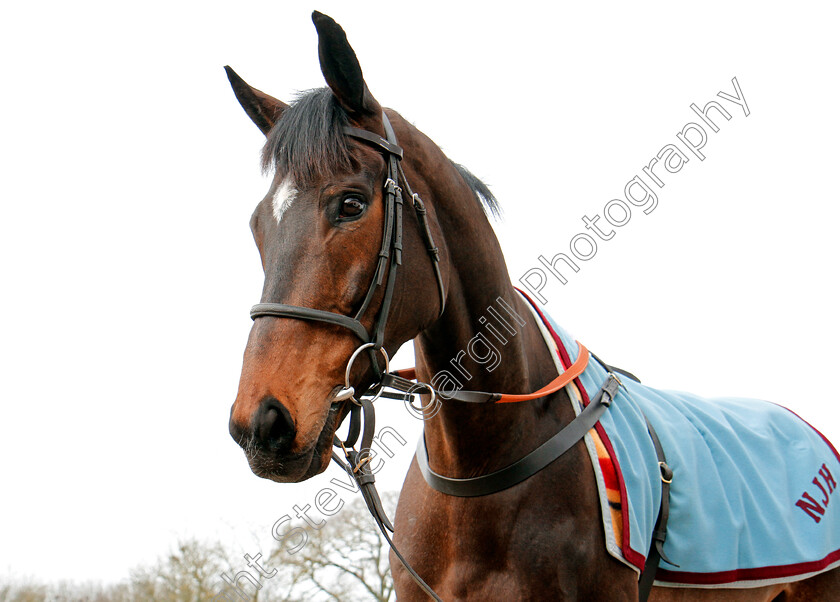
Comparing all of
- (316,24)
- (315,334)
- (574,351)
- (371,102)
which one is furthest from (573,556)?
(316,24)

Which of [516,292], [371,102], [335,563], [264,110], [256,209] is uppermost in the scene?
[264,110]

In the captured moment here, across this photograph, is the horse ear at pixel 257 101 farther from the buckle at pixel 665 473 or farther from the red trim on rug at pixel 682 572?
the buckle at pixel 665 473

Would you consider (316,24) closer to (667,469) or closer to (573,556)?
(573,556)

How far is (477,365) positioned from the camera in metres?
3.04

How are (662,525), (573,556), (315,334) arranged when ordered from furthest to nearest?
(662,525)
(573,556)
(315,334)

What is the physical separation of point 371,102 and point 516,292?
Answer: 1209 mm

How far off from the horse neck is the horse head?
19cm

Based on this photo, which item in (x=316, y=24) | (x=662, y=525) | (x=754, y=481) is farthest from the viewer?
(x=754, y=481)

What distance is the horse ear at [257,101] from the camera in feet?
10.7

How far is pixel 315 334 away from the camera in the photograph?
2299 millimetres

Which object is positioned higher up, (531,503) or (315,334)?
(315,334)

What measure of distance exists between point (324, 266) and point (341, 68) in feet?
2.74

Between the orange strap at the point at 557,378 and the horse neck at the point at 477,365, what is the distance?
6 centimetres

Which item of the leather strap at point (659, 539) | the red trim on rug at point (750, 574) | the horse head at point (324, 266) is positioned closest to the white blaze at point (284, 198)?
the horse head at point (324, 266)
